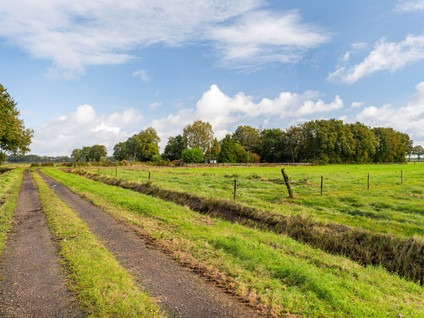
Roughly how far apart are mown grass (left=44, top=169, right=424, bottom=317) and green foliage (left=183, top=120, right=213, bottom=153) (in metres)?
94.4

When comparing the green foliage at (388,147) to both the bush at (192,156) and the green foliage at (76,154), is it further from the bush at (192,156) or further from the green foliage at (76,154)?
the green foliage at (76,154)

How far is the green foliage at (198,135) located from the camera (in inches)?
4050

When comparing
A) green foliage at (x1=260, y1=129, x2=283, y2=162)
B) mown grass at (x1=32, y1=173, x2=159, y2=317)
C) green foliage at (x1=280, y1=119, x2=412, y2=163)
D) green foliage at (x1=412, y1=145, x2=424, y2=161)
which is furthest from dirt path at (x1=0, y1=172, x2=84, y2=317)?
green foliage at (x1=412, y1=145, x2=424, y2=161)

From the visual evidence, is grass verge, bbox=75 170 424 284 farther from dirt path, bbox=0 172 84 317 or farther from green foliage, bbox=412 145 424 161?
green foliage, bbox=412 145 424 161

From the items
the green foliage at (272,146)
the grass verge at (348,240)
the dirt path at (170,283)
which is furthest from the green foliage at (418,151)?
the dirt path at (170,283)

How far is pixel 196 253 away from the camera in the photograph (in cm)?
666

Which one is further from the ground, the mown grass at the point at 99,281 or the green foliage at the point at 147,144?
the green foliage at the point at 147,144

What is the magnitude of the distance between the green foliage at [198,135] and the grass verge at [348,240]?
300 feet

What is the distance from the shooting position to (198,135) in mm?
102750

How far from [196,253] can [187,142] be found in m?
98.9

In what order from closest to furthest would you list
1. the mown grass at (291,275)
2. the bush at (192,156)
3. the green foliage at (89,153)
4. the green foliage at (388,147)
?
1. the mown grass at (291,275)
2. the bush at (192,156)
3. the green foliage at (388,147)
4. the green foliage at (89,153)

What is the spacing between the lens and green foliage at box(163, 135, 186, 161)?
109m

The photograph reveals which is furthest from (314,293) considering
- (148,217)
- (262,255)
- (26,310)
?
(148,217)

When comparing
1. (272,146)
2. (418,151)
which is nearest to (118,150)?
(272,146)
